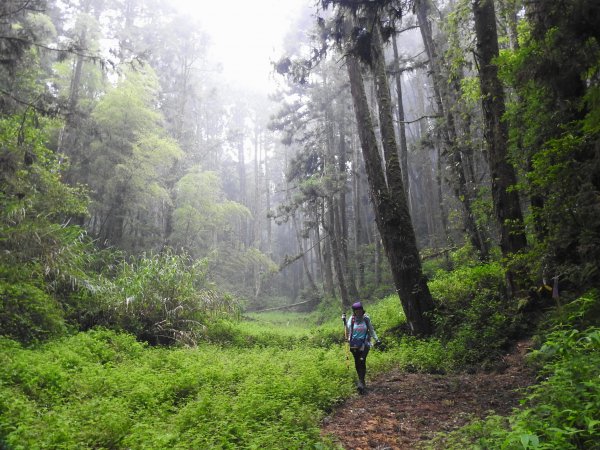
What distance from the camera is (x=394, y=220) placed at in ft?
31.5

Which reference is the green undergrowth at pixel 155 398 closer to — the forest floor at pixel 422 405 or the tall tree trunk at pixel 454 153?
the forest floor at pixel 422 405

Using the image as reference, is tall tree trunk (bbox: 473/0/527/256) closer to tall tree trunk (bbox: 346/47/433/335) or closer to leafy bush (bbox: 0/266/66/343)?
tall tree trunk (bbox: 346/47/433/335)

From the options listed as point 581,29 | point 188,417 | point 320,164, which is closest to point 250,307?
point 320,164

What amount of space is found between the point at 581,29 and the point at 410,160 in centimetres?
2931

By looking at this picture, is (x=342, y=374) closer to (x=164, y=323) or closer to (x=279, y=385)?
(x=279, y=385)

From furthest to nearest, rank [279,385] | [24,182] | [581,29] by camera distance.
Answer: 1. [24,182]
2. [279,385]
3. [581,29]

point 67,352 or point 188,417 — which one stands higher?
point 67,352

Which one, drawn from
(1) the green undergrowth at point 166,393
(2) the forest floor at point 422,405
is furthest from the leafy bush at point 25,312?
(2) the forest floor at point 422,405

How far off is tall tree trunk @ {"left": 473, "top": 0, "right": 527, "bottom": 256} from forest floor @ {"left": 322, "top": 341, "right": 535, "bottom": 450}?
211 centimetres

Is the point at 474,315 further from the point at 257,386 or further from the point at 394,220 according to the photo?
the point at 257,386

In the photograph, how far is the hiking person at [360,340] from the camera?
23.4 feet

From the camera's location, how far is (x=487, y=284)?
9.77 m

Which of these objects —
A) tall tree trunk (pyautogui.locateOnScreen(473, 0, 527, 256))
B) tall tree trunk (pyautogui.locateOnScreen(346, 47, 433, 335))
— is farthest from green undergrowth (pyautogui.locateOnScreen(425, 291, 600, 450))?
tall tree trunk (pyautogui.locateOnScreen(346, 47, 433, 335))

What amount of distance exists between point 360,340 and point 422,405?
5.17 ft
